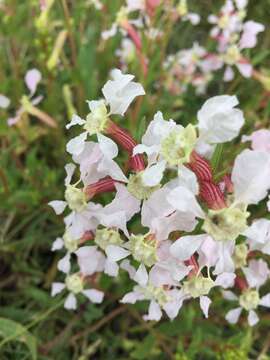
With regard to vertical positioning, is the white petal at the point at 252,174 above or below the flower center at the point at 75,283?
above

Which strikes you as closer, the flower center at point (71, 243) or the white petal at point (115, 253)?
the white petal at point (115, 253)

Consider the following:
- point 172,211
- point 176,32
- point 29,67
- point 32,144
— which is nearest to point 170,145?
point 172,211

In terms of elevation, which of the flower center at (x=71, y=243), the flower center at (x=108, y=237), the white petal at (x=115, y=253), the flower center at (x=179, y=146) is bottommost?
the flower center at (x=71, y=243)

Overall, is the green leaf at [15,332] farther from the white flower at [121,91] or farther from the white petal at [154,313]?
the white flower at [121,91]

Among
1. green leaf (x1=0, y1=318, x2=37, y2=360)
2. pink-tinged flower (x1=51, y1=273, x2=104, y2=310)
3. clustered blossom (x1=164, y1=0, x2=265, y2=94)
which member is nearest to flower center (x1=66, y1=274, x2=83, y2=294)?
pink-tinged flower (x1=51, y1=273, x2=104, y2=310)

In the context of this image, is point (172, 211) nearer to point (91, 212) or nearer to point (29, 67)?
point (91, 212)

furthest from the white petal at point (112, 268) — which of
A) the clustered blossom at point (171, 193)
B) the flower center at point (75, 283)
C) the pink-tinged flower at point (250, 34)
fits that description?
the pink-tinged flower at point (250, 34)

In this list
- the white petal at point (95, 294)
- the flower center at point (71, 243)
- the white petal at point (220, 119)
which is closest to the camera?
the white petal at point (220, 119)
